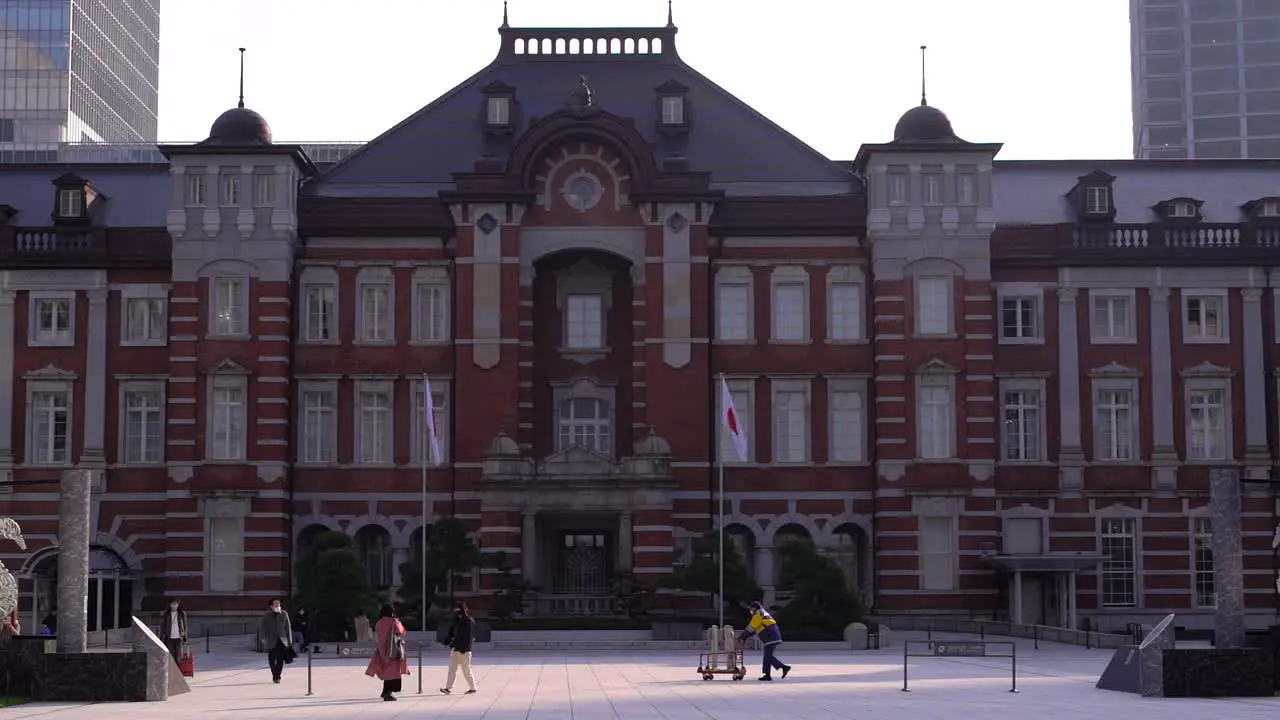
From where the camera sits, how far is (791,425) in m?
68.2

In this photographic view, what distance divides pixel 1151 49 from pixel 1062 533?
3429 inches

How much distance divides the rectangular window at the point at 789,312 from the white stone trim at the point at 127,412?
63.6 ft

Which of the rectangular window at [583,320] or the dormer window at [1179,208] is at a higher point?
the dormer window at [1179,208]

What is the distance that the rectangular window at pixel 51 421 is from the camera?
221 ft

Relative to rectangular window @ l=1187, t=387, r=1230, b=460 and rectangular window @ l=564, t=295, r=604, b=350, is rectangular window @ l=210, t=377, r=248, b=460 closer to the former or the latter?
rectangular window @ l=564, t=295, r=604, b=350

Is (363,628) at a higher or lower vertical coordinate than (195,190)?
lower

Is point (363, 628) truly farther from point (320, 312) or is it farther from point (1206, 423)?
point (1206, 423)

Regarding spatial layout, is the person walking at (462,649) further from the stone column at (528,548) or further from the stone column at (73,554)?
the stone column at (528,548)

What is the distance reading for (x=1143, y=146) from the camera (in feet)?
481

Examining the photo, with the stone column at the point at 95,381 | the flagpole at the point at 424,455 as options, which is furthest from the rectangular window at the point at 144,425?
the flagpole at the point at 424,455

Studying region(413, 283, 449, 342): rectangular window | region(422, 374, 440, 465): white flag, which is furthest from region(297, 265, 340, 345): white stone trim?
region(422, 374, 440, 465): white flag

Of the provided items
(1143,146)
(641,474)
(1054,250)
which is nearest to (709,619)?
(641,474)

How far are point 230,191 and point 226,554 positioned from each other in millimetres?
11379

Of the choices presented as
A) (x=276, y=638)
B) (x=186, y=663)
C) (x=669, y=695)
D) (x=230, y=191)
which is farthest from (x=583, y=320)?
(x=669, y=695)
